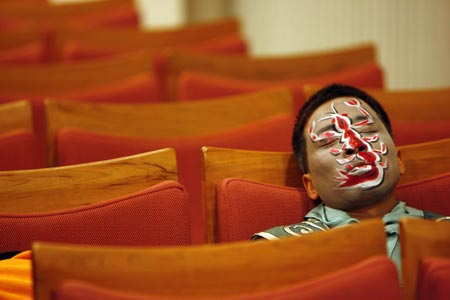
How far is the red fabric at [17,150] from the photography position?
173 cm

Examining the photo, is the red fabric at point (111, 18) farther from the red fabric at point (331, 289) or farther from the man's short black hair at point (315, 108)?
the red fabric at point (331, 289)

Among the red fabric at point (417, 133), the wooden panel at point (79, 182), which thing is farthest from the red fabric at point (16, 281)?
the red fabric at point (417, 133)

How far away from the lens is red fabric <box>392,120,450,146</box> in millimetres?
1868

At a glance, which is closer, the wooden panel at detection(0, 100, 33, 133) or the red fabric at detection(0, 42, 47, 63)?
the wooden panel at detection(0, 100, 33, 133)

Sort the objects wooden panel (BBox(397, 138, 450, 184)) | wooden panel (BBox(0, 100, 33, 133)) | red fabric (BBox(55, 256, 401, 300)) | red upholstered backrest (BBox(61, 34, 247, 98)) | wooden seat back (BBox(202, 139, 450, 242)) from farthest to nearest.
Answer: red upholstered backrest (BBox(61, 34, 247, 98)) < wooden panel (BBox(0, 100, 33, 133)) < wooden panel (BBox(397, 138, 450, 184)) < wooden seat back (BBox(202, 139, 450, 242)) < red fabric (BBox(55, 256, 401, 300))

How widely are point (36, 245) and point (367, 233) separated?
450 millimetres

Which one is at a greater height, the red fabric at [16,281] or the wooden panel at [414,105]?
the wooden panel at [414,105]

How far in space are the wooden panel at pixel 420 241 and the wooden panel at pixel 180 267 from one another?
0.45 feet

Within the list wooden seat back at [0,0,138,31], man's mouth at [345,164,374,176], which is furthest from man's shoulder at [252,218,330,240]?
wooden seat back at [0,0,138,31]

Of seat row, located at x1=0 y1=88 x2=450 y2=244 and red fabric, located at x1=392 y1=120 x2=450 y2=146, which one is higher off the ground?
seat row, located at x1=0 y1=88 x2=450 y2=244

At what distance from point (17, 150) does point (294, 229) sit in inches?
24.7

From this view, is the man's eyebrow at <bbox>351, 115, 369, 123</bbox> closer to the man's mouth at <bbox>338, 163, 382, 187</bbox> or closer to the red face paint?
the red face paint

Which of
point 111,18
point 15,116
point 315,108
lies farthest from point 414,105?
point 111,18

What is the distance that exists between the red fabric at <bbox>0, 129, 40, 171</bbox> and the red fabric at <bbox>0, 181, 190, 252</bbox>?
0.34m
